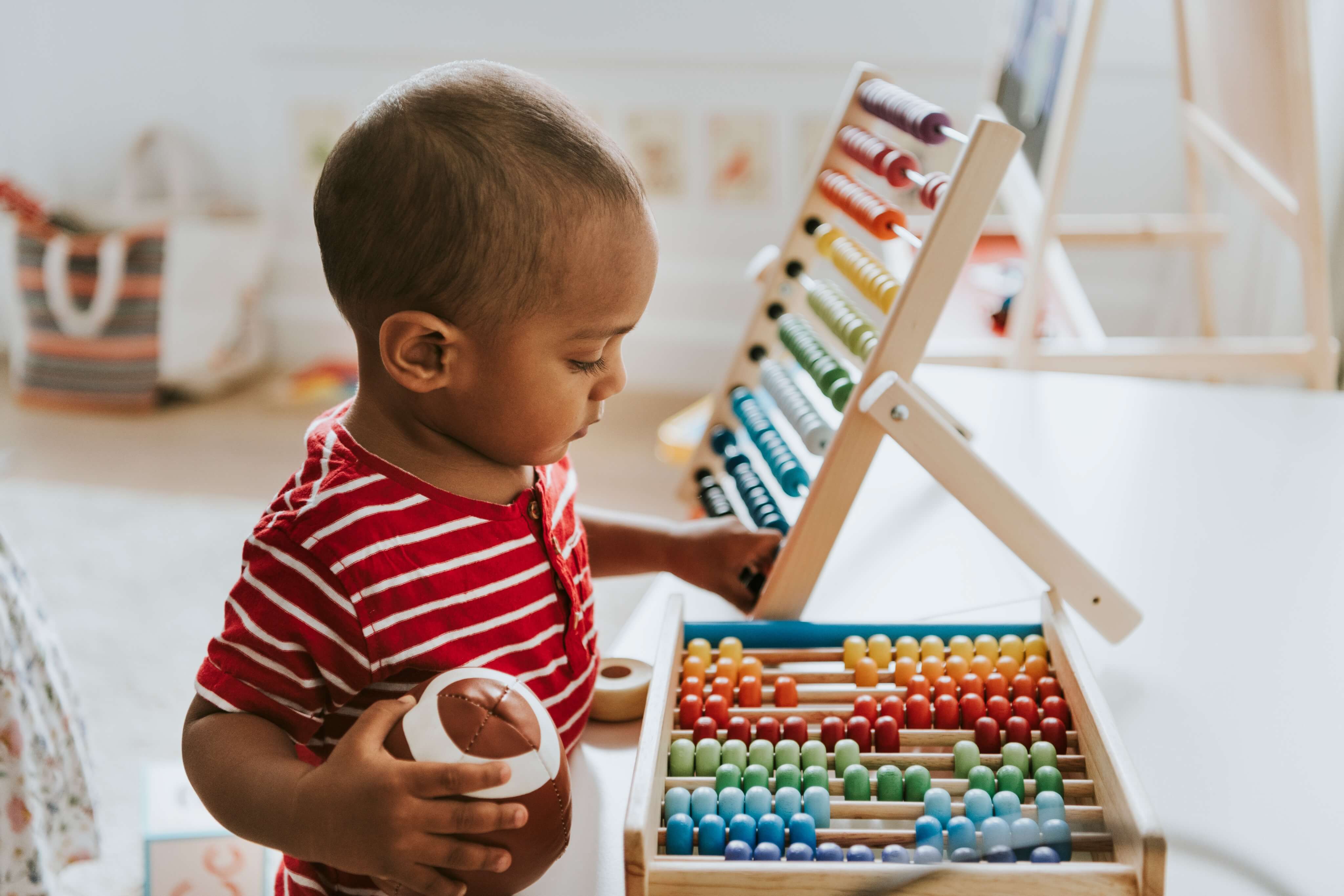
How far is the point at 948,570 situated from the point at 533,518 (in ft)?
1.80

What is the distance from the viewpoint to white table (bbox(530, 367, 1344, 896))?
827mm

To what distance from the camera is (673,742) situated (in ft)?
2.72

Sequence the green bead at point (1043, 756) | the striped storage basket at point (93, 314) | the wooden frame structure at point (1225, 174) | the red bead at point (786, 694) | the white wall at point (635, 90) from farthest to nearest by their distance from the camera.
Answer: the striped storage basket at point (93, 314), the white wall at point (635, 90), the wooden frame structure at point (1225, 174), the red bead at point (786, 694), the green bead at point (1043, 756)

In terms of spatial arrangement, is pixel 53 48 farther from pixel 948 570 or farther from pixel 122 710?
pixel 948 570

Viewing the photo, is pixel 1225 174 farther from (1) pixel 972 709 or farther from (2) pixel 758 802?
(2) pixel 758 802

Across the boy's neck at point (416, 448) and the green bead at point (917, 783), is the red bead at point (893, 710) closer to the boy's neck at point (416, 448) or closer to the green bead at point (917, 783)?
the green bead at point (917, 783)

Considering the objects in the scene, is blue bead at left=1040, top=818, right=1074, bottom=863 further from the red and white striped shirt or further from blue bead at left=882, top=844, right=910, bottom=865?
the red and white striped shirt

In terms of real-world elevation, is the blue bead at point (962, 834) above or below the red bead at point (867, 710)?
below

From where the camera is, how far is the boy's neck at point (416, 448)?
740mm

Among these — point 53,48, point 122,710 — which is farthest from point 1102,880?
point 53,48

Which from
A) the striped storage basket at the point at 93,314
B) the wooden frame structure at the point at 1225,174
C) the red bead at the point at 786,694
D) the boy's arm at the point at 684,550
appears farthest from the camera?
the striped storage basket at the point at 93,314

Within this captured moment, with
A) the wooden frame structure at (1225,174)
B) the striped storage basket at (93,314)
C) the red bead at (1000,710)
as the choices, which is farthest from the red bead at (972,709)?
the striped storage basket at (93,314)

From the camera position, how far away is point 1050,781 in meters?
0.78

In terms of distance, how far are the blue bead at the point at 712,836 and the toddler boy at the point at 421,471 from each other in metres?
0.15
